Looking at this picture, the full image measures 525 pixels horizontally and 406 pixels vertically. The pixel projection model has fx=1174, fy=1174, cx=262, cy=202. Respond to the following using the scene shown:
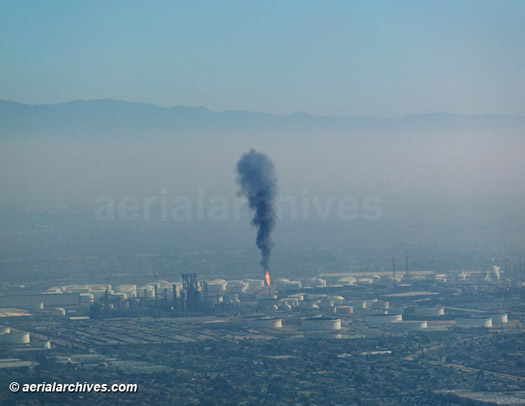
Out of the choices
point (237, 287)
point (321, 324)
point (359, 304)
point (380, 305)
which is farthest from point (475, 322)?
point (237, 287)

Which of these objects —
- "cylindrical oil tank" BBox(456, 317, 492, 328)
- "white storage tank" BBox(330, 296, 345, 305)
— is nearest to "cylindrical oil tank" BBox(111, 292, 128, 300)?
"white storage tank" BBox(330, 296, 345, 305)

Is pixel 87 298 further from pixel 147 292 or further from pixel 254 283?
pixel 254 283

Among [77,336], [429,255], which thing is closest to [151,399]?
[77,336]

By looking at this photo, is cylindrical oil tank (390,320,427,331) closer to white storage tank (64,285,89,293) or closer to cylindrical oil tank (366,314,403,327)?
cylindrical oil tank (366,314,403,327)

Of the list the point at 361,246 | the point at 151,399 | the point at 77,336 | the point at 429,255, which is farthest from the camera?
the point at 361,246

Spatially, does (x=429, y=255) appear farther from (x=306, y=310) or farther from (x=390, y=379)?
(x=390, y=379)

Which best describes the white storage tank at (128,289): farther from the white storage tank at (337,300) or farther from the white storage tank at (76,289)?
the white storage tank at (337,300)
